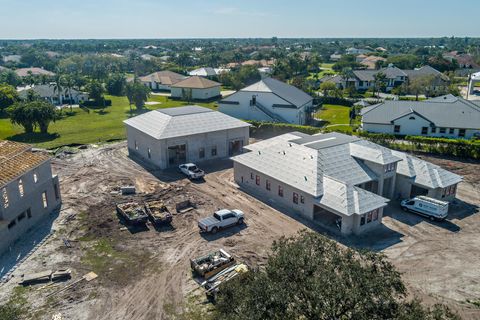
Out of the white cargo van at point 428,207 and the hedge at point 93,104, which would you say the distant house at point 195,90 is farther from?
the white cargo van at point 428,207

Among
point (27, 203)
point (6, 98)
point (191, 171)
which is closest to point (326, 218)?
point (191, 171)

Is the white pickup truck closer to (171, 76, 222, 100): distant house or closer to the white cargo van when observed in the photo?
the white cargo van

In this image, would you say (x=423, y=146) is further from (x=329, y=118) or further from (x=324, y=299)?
(x=324, y=299)

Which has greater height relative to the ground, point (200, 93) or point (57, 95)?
point (57, 95)

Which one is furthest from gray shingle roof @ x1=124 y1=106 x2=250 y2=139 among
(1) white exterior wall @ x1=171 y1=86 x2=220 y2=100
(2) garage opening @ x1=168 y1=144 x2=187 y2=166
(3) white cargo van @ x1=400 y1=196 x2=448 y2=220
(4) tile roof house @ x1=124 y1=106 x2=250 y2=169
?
(1) white exterior wall @ x1=171 y1=86 x2=220 y2=100

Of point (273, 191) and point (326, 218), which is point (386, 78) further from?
point (326, 218)

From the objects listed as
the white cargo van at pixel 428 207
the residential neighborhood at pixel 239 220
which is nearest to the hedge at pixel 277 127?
the residential neighborhood at pixel 239 220
